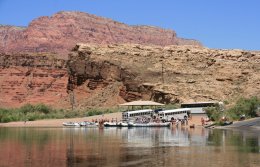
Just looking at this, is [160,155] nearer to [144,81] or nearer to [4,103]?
[144,81]

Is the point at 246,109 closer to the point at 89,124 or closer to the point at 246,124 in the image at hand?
the point at 246,124

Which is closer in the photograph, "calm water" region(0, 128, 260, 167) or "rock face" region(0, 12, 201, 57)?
"calm water" region(0, 128, 260, 167)

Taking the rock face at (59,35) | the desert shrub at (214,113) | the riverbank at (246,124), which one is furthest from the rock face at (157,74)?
the rock face at (59,35)

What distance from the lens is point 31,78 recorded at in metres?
129

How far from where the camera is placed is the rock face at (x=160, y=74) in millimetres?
90188

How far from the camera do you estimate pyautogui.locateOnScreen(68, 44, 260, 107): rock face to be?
9019cm

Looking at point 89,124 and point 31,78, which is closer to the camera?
point 89,124

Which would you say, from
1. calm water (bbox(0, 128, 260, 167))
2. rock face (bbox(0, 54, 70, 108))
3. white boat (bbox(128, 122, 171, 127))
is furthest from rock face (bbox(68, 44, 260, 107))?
calm water (bbox(0, 128, 260, 167))

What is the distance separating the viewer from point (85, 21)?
198000 mm

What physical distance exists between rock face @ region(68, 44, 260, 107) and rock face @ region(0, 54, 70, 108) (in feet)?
73.8

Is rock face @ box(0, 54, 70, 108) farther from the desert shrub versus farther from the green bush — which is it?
the green bush

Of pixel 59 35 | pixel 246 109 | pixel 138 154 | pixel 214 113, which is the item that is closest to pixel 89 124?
pixel 214 113

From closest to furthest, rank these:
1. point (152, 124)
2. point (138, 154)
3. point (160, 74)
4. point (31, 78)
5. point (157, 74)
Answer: point (138, 154)
point (152, 124)
point (157, 74)
point (160, 74)
point (31, 78)

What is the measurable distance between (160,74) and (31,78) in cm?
4655
